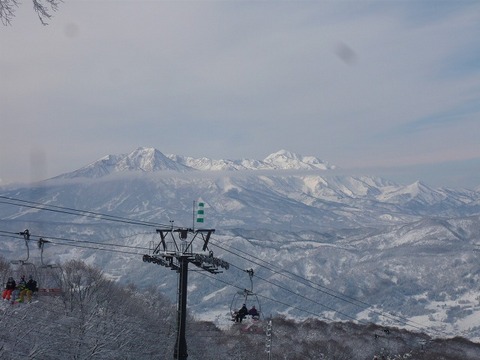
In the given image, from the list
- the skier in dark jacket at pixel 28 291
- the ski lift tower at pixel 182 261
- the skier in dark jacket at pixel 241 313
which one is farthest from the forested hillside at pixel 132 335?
the ski lift tower at pixel 182 261

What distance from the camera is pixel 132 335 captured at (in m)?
74.9

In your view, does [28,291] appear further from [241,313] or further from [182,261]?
[241,313]

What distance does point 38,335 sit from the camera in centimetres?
5891

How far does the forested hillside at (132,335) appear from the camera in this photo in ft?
189

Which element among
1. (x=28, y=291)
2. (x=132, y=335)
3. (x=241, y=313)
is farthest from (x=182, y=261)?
(x=132, y=335)

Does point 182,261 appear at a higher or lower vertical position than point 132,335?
higher

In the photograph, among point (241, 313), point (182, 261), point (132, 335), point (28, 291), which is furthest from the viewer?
point (132, 335)

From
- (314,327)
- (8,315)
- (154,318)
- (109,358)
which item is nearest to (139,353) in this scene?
(109,358)

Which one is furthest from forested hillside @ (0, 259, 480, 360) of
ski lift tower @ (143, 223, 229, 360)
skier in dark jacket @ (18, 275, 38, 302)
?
ski lift tower @ (143, 223, 229, 360)

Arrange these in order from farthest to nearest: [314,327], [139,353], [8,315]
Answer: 1. [314,327]
2. [139,353]
3. [8,315]

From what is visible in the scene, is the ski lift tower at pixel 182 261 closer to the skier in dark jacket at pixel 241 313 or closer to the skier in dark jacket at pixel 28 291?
the skier in dark jacket at pixel 241 313

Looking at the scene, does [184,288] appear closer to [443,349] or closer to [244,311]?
[244,311]

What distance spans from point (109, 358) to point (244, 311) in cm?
3082

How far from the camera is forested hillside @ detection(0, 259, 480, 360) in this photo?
57688mm
